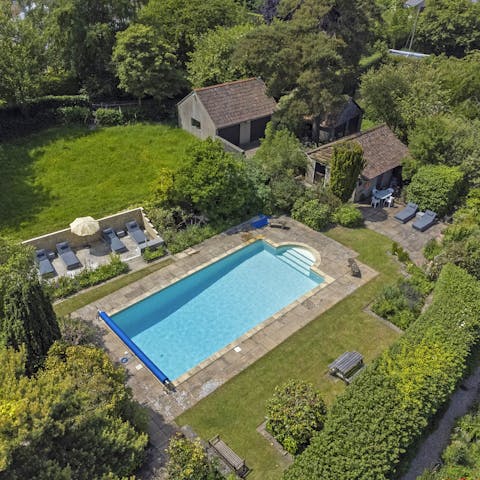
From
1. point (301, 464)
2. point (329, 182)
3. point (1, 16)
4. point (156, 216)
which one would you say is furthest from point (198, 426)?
point (1, 16)

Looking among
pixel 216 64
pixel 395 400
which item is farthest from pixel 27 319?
pixel 216 64

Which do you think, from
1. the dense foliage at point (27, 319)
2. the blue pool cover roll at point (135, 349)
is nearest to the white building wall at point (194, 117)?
the blue pool cover roll at point (135, 349)

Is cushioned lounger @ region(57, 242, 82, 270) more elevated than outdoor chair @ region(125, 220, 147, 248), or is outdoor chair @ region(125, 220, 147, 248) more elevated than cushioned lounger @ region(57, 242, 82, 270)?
outdoor chair @ region(125, 220, 147, 248)

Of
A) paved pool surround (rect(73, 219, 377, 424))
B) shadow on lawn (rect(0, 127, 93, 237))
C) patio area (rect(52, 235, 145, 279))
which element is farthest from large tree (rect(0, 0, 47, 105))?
paved pool surround (rect(73, 219, 377, 424))

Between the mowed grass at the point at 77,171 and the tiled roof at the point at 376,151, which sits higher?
the tiled roof at the point at 376,151

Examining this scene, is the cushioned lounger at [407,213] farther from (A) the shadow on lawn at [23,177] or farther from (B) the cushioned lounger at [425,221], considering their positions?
(A) the shadow on lawn at [23,177]

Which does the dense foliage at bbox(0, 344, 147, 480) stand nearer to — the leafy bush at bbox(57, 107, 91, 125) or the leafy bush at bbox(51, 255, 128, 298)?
the leafy bush at bbox(51, 255, 128, 298)
